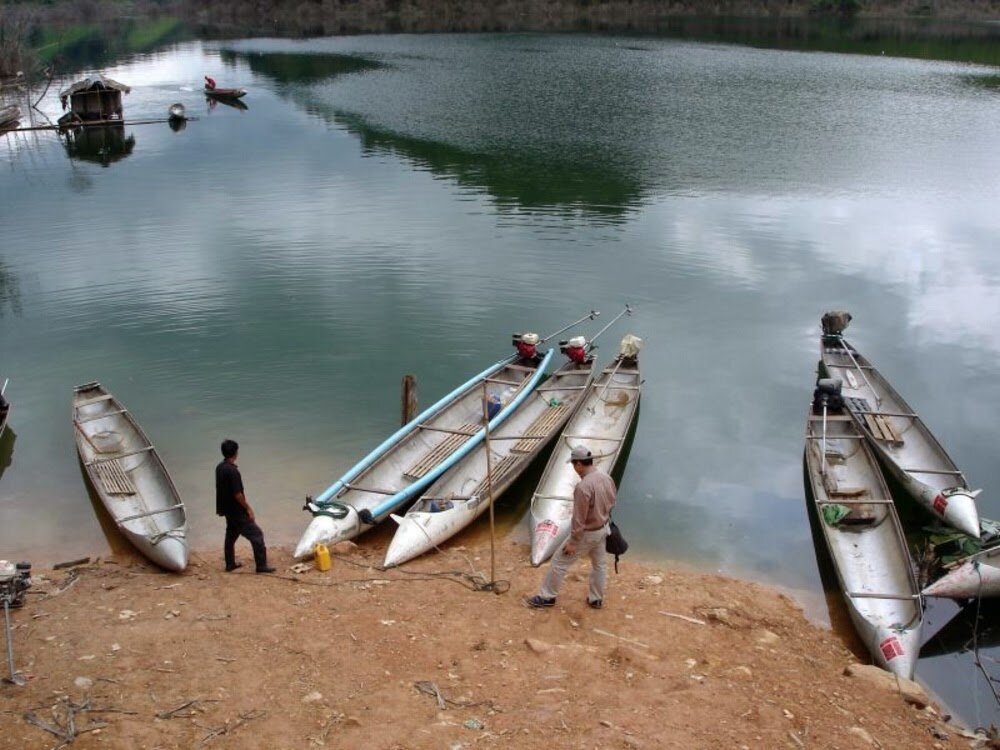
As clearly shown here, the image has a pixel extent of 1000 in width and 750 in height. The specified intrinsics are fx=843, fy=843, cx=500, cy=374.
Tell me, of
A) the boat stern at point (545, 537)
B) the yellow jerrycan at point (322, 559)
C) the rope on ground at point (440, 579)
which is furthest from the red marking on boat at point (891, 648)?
the yellow jerrycan at point (322, 559)

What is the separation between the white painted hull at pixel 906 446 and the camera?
42.5 feet

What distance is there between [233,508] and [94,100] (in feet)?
152

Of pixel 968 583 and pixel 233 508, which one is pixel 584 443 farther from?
pixel 233 508

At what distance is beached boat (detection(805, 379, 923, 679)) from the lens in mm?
10406

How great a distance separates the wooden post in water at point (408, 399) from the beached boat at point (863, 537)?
7.26 m

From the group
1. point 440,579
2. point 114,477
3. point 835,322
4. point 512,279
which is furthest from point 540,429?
point 512,279

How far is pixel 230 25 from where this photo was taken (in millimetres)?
106625

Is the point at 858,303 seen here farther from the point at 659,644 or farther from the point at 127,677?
the point at 127,677

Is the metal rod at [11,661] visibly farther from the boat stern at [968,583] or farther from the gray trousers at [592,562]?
the boat stern at [968,583]

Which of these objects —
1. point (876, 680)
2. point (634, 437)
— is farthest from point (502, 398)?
point (876, 680)

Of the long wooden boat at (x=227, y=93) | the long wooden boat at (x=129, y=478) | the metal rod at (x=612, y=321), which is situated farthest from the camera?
the long wooden boat at (x=227, y=93)

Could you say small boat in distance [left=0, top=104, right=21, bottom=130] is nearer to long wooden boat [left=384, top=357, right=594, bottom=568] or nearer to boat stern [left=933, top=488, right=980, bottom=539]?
long wooden boat [left=384, top=357, right=594, bottom=568]

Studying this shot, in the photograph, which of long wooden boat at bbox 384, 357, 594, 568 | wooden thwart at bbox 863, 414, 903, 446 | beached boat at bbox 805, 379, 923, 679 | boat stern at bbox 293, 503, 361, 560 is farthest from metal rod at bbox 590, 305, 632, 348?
boat stern at bbox 293, 503, 361, 560

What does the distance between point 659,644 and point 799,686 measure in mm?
1526
